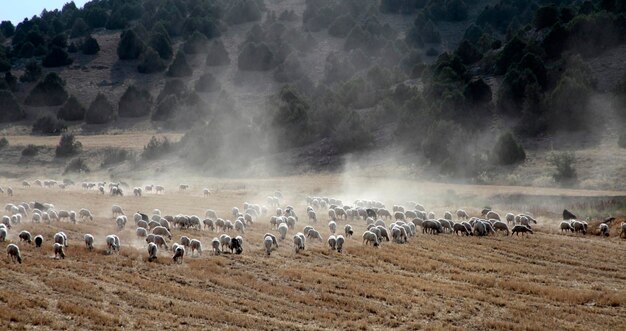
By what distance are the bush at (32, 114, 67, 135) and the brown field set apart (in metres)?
66.2

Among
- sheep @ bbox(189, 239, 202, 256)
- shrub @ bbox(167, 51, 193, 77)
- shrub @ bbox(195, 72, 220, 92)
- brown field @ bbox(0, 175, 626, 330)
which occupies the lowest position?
brown field @ bbox(0, 175, 626, 330)

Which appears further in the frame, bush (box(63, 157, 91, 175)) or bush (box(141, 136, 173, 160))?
bush (box(141, 136, 173, 160))

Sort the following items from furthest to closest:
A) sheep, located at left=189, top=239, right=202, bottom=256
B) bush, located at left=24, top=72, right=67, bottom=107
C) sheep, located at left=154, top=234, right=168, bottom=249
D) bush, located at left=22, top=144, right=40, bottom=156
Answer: bush, located at left=24, top=72, right=67, bottom=107, bush, located at left=22, top=144, right=40, bottom=156, sheep, located at left=154, top=234, right=168, bottom=249, sheep, located at left=189, top=239, right=202, bottom=256

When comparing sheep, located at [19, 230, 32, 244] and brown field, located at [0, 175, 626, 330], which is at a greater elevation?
sheep, located at [19, 230, 32, 244]

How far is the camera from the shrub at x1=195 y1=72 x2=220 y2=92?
118981 mm

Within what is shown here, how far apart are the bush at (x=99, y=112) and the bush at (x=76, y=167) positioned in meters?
21.0

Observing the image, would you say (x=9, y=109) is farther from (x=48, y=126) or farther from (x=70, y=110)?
(x=48, y=126)

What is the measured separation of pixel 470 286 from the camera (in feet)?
94.7

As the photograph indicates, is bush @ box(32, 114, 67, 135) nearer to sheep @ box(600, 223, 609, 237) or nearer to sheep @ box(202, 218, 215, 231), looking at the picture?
sheep @ box(202, 218, 215, 231)

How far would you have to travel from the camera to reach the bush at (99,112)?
10631cm

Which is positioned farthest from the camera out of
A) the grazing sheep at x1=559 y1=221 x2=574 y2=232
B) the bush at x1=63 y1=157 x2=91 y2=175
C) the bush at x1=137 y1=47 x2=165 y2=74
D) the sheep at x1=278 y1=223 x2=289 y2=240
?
the bush at x1=137 y1=47 x2=165 y2=74

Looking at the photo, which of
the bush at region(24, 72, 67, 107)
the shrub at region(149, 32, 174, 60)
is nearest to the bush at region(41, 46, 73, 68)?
the bush at region(24, 72, 67, 107)

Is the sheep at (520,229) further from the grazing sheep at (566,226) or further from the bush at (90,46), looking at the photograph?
the bush at (90,46)

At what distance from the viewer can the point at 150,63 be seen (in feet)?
416
